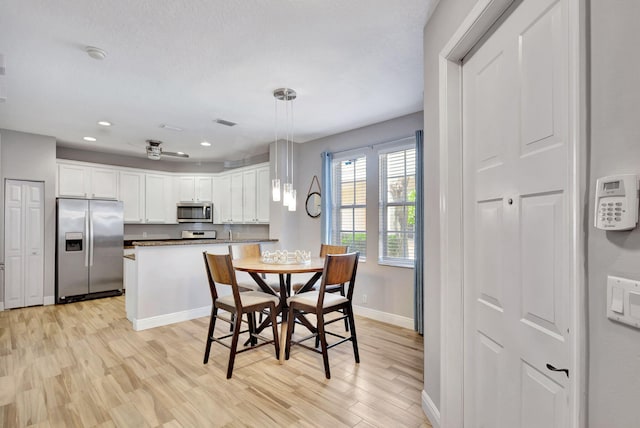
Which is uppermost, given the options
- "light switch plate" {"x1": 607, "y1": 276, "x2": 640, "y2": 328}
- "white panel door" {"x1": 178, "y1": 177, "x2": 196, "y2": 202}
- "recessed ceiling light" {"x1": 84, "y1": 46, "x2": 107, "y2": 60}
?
"recessed ceiling light" {"x1": 84, "y1": 46, "x2": 107, "y2": 60}

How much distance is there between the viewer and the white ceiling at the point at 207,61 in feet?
6.48

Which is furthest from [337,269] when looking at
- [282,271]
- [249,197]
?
[249,197]

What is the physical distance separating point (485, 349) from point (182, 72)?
299cm

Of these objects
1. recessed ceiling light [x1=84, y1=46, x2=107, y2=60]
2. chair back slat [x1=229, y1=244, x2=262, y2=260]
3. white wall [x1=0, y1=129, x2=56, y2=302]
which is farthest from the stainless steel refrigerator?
recessed ceiling light [x1=84, y1=46, x2=107, y2=60]

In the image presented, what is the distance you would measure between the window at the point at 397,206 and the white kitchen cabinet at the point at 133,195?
4.68 m

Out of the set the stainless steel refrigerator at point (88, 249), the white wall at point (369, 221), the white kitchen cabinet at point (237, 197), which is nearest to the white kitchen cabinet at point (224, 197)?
the white kitchen cabinet at point (237, 197)

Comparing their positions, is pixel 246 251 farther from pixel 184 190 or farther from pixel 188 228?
pixel 188 228

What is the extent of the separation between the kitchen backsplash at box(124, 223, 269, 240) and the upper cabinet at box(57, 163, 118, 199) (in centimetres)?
84

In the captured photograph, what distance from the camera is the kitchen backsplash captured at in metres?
6.13

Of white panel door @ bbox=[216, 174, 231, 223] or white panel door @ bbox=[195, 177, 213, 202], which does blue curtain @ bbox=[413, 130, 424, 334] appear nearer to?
white panel door @ bbox=[216, 174, 231, 223]

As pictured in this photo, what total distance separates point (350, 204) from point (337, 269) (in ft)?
6.17

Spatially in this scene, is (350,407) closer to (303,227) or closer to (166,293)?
(166,293)

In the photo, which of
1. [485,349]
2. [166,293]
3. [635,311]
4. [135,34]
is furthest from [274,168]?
[635,311]

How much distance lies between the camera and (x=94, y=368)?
2.69m
